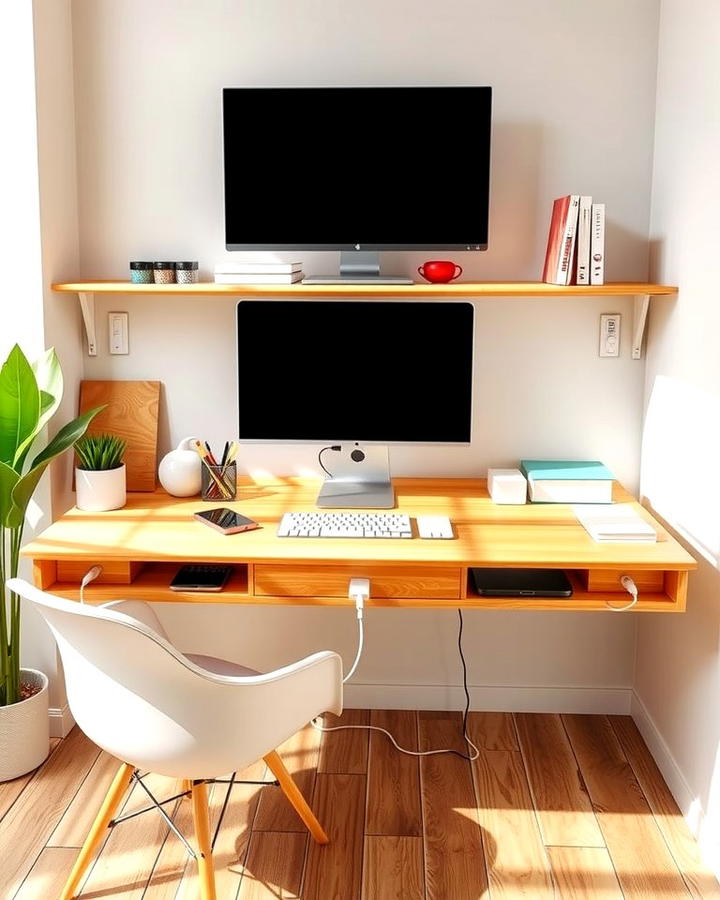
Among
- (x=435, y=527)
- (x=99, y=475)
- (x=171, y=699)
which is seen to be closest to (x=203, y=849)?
(x=171, y=699)

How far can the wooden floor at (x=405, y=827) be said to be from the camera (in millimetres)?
2312

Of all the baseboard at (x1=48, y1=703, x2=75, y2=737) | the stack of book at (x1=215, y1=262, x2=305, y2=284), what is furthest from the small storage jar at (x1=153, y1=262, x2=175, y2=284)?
the baseboard at (x1=48, y1=703, x2=75, y2=737)

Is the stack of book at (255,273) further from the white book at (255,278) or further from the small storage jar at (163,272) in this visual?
the small storage jar at (163,272)

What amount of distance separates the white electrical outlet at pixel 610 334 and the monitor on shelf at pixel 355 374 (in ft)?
1.55

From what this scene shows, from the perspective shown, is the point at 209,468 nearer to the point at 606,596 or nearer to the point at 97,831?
the point at 97,831

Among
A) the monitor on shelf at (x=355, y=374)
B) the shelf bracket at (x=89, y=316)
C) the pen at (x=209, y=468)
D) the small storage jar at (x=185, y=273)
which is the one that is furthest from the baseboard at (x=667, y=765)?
the shelf bracket at (x=89, y=316)

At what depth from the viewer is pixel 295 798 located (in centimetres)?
238

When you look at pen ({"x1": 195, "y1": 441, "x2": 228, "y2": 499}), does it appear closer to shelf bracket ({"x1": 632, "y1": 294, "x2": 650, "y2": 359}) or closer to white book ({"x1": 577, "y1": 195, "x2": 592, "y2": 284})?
white book ({"x1": 577, "y1": 195, "x2": 592, "y2": 284})

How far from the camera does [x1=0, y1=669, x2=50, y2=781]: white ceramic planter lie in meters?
2.68

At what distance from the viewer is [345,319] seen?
2.71 metres

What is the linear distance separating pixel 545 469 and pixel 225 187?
1158 mm

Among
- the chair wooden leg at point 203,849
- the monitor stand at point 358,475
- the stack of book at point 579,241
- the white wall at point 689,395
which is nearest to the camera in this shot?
the chair wooden leg at point 203,849

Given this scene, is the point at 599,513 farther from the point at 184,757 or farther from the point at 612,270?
the point at 184,757

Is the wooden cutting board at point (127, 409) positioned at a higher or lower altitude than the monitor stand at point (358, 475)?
higher
